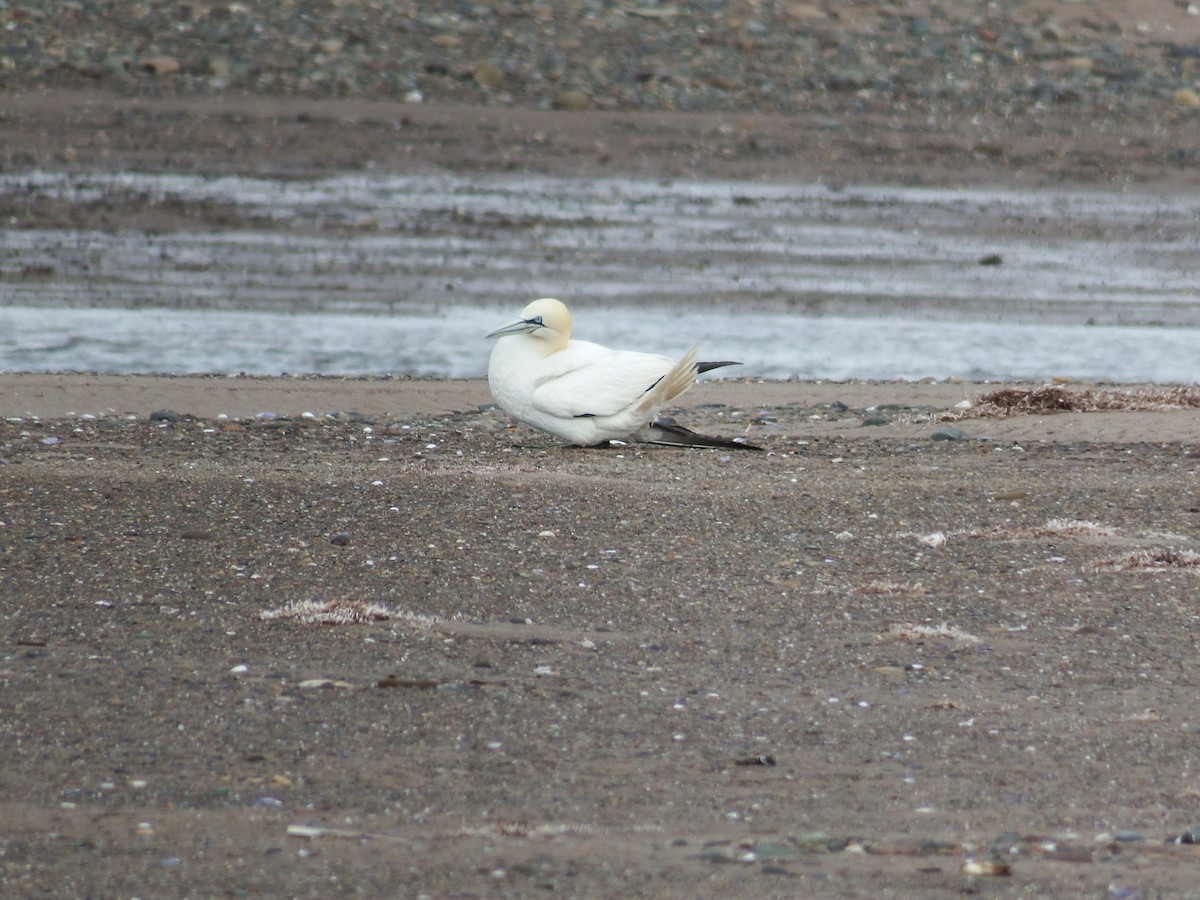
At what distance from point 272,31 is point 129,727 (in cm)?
2120

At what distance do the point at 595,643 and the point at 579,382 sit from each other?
3007mm

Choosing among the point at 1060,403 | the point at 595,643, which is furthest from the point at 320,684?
the point at 1060,403

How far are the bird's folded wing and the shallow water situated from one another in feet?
12.9

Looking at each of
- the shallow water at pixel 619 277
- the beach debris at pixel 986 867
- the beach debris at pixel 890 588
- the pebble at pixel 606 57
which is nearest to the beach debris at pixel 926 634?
the beach debris at pixel 890 588

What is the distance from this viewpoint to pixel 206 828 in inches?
148

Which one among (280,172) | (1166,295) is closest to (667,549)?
(1166,295)

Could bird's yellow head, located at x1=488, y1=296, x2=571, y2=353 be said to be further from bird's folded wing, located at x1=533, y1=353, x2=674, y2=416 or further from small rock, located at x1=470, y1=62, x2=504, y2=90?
small rock, located at x1=470, y1=62, x2=504, y2=90

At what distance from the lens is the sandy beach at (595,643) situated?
3.72 m

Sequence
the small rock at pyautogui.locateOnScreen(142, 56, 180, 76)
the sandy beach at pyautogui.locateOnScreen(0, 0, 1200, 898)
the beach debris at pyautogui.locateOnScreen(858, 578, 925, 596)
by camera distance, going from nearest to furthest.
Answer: the sandy beach at pyautogui.locateOnScreen(0, 0, 1200, 898) < the beach debris at pyautogui.locateOnScreen(858, 578, 925, 596) < the small rock at pyautogui.locateOnScreen(142, 56, 180, 76)

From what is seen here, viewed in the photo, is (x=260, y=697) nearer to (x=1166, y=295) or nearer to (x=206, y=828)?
(x=206, y=828)

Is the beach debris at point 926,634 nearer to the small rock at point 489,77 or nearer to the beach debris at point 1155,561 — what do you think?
the beach debris at point 1155,561

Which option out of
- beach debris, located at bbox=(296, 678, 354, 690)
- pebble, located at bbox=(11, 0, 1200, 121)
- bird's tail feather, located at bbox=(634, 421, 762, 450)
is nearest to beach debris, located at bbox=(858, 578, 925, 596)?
beach debris, located at bbox=(296, 678, 354, 690)

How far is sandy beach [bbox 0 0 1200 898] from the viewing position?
3719 mm

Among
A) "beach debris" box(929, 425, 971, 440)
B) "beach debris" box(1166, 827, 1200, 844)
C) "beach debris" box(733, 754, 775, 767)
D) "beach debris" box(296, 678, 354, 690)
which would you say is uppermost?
"beach debris" box(929, 425, 971, 440)
